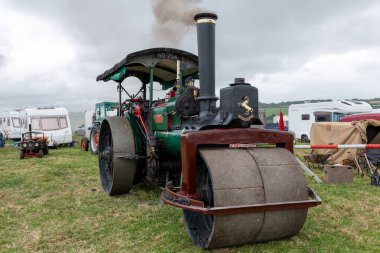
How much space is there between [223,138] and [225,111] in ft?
1.15

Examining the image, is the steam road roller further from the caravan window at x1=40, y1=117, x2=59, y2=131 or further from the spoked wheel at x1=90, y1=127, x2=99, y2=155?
the caravan window at x1=40, y1=117, x2=59, y2=131

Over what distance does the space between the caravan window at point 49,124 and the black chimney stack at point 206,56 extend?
49.1 ft

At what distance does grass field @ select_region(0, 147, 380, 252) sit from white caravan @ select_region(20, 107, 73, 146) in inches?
406

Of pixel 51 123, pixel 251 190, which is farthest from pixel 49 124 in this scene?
pixel 251 190

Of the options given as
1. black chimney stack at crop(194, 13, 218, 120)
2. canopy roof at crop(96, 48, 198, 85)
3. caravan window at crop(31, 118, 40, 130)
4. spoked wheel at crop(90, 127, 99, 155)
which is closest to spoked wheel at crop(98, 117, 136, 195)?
canopy roof at crop(96, 48, 198, 85)

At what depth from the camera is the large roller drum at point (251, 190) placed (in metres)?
3.20

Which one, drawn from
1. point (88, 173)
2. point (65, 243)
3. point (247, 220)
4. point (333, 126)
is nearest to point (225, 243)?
point (247, 220)

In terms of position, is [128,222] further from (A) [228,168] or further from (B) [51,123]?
(B) [51,123]

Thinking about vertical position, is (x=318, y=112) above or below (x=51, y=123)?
above

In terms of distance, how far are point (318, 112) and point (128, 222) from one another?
17525mm

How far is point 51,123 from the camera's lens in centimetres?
1781

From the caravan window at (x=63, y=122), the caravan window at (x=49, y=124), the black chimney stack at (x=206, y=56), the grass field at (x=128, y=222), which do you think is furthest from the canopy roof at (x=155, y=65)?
the caravan window at (x=63, y=122)

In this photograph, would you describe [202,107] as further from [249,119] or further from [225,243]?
[225,243]

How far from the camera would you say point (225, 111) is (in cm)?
380
